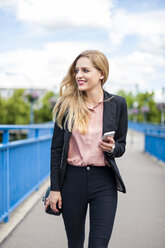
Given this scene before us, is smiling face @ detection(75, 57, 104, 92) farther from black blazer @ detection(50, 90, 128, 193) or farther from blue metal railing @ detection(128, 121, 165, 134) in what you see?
blue metal railing @ detection(128, 121, 165, 134)

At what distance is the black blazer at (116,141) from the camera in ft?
7.94

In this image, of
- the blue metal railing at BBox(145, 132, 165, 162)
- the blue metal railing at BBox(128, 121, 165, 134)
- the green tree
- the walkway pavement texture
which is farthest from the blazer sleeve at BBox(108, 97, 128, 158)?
the green tree

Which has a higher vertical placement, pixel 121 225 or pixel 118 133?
pixel 118 133

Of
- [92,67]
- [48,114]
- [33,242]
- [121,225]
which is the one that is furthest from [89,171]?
[48,114]

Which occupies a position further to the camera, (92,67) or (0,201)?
(0,201)

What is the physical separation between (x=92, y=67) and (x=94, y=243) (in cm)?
117

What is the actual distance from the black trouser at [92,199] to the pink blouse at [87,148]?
0.14 ft

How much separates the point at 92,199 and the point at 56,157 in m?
0.37

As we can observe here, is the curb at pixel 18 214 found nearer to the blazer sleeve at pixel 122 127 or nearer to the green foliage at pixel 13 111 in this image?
the blazer sleeve at pixel 122 127

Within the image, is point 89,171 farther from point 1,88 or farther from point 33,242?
point 1,88

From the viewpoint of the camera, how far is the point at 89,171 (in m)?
2.41

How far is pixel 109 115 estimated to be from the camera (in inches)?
98.1

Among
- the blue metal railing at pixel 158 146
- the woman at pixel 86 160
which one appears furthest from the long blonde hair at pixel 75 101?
the blue metal railing at pixel 158 146

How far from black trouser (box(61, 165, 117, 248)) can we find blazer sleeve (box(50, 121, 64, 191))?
6 cm
